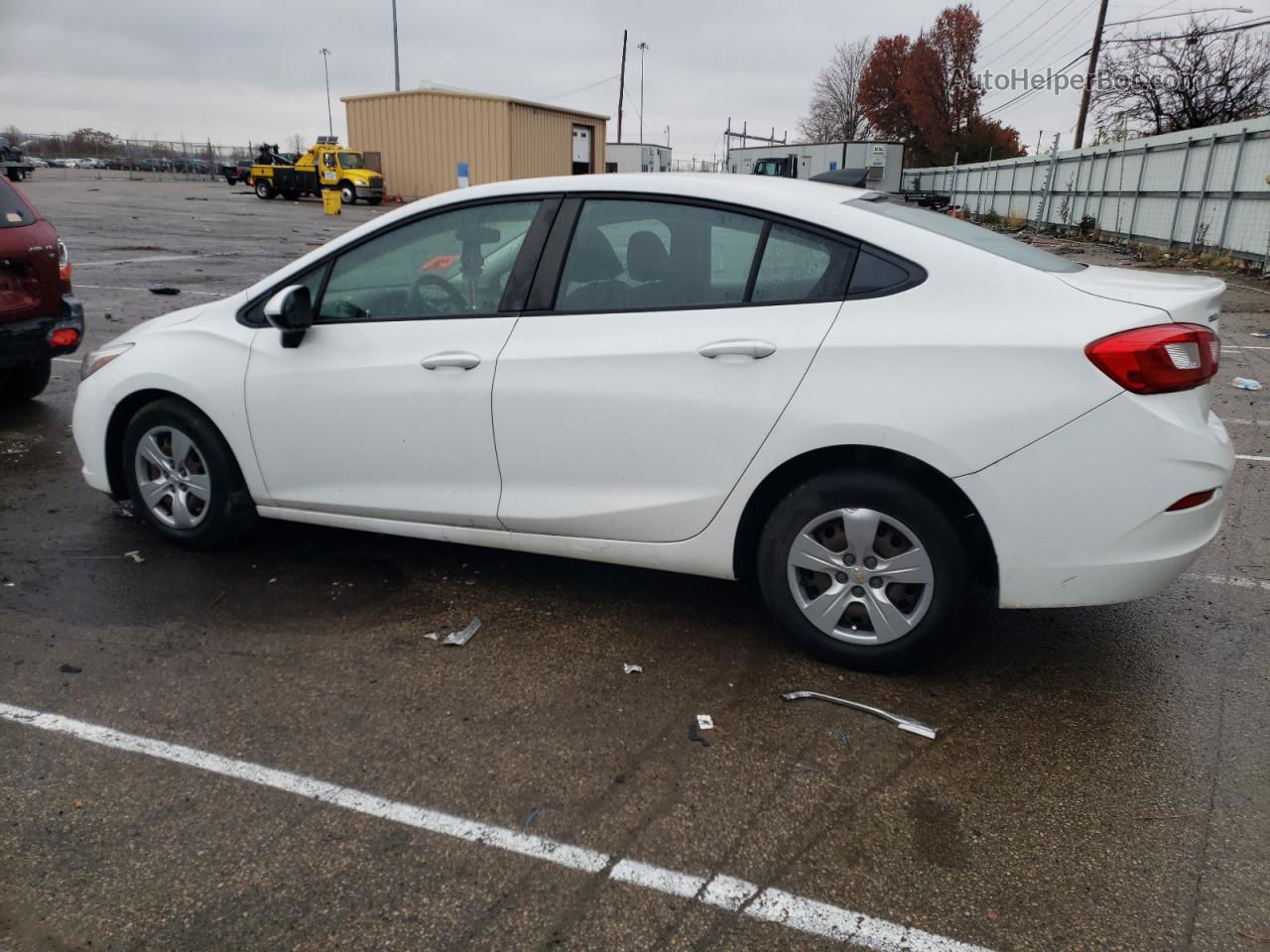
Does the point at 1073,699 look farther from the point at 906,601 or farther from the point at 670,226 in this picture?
the point at 670,226

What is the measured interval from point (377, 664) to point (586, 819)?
1181 millimetres

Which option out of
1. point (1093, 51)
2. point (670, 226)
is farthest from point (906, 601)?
point (1093, 51)

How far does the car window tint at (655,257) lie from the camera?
3.37 metres

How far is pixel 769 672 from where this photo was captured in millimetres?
3410

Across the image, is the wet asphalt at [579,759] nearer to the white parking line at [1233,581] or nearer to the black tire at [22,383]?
the white parking line at [1233,581]

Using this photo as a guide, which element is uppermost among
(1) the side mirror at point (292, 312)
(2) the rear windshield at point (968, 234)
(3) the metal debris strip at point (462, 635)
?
(2) the rear windshield at point (968, 234)

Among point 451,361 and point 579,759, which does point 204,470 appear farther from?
point 579,759

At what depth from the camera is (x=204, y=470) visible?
4.25 m

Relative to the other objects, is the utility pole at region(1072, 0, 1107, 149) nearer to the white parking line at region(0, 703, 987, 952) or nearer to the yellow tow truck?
the yellow tow truck

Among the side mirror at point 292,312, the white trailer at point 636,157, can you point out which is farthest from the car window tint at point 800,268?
the white trailer at point 636,157

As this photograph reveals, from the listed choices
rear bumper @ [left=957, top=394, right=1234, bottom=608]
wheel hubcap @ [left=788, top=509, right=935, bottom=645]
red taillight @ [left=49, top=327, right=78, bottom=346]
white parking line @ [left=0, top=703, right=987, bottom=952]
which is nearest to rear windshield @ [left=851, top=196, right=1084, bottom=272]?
rear bumper @ [left=957, top=394, right=1234, bottom=608]

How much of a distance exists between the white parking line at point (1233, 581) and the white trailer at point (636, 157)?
5236cm

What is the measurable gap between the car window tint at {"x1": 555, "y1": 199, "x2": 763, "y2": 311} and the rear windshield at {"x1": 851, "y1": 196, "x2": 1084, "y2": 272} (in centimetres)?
49

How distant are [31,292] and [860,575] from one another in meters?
5.76
